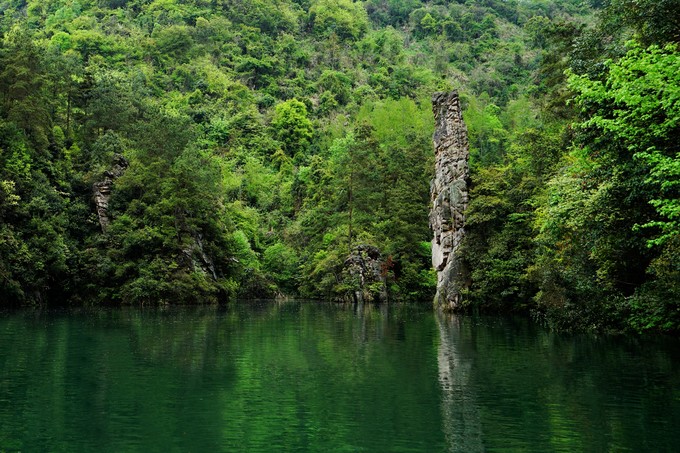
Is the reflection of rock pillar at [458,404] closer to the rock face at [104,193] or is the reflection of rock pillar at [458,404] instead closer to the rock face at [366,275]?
the rock face at [366,275]

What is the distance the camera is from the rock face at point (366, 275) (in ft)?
218

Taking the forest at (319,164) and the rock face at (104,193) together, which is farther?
the rock face at (104,193)

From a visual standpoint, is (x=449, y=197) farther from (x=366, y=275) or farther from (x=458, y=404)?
(x=458, y=404)

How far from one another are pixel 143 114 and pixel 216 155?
29451 mm

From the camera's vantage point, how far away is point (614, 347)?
2514 centimetres

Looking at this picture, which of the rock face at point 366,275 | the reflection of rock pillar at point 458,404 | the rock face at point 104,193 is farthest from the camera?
the rock face at point 366,275

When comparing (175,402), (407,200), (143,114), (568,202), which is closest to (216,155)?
(143,114)

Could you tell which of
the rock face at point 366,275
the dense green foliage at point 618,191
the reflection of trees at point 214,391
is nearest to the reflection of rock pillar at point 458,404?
the reflection of trees at point 214,391

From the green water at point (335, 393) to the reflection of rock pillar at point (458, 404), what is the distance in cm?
4

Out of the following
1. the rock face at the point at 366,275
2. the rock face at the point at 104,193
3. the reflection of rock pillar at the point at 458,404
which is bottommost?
the reflection of rock pillar at the point at 458,404

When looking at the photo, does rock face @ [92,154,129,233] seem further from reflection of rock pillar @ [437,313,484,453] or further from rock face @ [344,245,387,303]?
reflection of rock pillar @ [437,313,484,453]

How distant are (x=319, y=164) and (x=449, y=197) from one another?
41707mm

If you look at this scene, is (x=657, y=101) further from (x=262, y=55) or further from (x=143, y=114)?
(x=262, y=55)

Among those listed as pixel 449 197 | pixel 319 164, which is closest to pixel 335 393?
pixel 449 197
